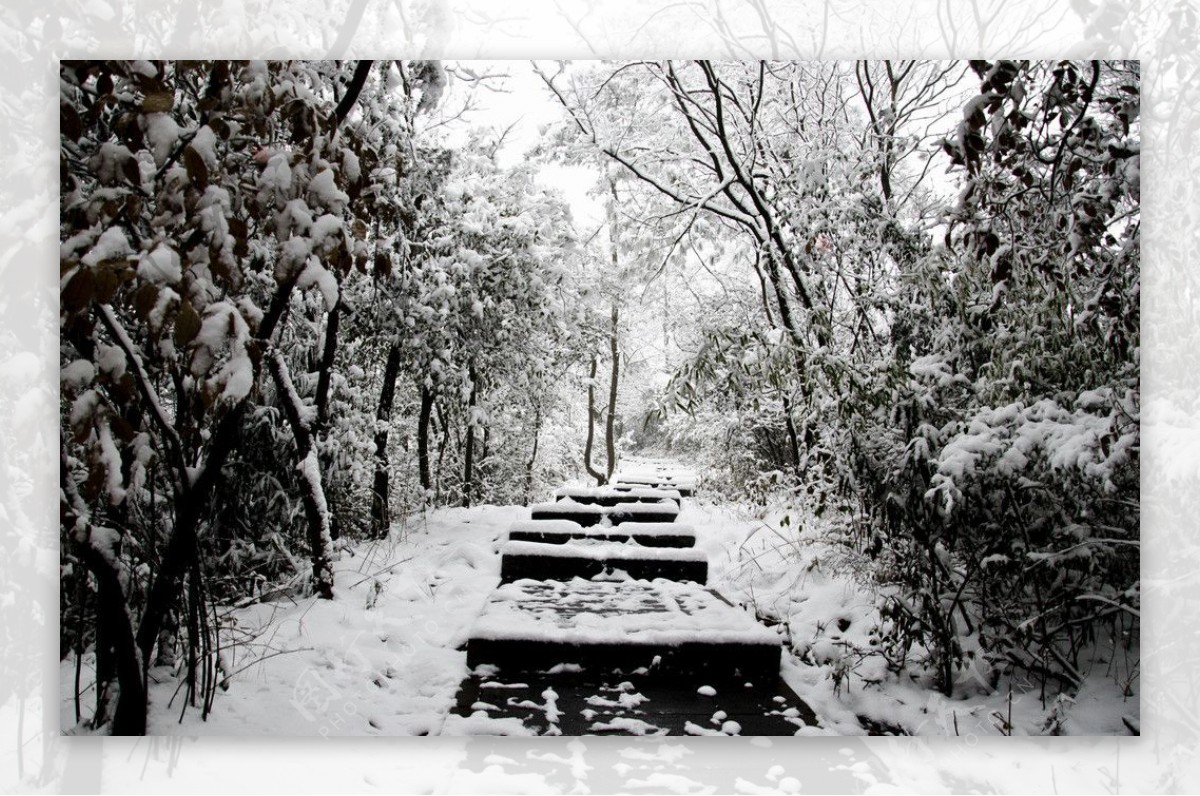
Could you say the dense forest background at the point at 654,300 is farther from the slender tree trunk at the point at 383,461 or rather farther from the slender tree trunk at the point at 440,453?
the slender tree trunk at the point at 440,453

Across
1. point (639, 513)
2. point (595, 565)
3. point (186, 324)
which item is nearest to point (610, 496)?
point (639, 513)

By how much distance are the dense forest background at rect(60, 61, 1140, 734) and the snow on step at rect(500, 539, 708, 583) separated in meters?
0.62

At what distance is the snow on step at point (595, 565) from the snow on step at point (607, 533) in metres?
0.27

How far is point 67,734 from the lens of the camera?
6.98ft

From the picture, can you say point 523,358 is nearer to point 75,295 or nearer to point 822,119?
point 822,119

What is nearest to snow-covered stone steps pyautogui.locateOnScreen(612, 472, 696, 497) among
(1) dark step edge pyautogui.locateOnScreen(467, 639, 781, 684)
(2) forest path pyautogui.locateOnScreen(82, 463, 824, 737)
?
(2) forest path pyautogui.locateOnScreen(82, 463, 824, 737)

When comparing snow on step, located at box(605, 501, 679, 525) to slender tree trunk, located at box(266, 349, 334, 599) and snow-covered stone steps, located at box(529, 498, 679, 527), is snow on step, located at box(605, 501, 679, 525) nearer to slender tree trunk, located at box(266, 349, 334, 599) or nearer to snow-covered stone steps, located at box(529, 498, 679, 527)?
snow-covered stone steps, located at box(529, 498, 679, 527)

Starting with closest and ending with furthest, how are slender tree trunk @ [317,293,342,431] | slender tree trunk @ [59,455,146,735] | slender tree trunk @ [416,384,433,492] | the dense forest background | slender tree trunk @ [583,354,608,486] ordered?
the dense forest background → slender tree trunk @ [59,455,146,735] → slender tree trunk @ [317,293,342,431] → slender tree trunk @ [416,384,433,492] → slender tree trunk @ [583,354,608,486]

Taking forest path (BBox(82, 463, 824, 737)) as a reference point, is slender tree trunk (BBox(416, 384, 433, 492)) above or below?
above

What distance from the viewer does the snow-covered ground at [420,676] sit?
7.11 feet

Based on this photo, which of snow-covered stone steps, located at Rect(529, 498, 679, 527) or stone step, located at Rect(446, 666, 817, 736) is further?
snow-covered stone steps, located at Rect(529, 498, 679, 527)

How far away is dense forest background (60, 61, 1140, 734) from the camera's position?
1.64 metres

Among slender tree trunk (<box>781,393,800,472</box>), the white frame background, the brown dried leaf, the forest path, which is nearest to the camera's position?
the brown dried leaf

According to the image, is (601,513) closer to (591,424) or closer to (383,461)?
(383,461)
